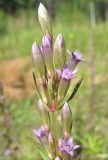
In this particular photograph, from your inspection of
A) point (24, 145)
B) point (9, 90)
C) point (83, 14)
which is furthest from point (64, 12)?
point (24, 145)

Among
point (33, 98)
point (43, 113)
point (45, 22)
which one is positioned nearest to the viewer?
point (45, 22)

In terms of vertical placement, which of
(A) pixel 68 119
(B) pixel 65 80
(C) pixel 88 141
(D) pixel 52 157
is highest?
(B) pixel 65 80

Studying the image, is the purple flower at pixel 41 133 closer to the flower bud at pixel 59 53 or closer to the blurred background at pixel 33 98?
the blurred background at pixel 33 98

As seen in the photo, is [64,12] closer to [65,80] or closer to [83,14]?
[83,14]

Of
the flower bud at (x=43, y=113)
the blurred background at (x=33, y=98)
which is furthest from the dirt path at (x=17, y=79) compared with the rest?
the flower bud at (x=43, y=113)

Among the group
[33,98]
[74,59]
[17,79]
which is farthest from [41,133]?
[17,79]

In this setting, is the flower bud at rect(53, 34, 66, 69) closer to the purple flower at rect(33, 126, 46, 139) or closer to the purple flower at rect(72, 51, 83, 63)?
the purple flower at rect(72, 51, 83, 63)

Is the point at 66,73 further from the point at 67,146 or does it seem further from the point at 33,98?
the point at 33,98
